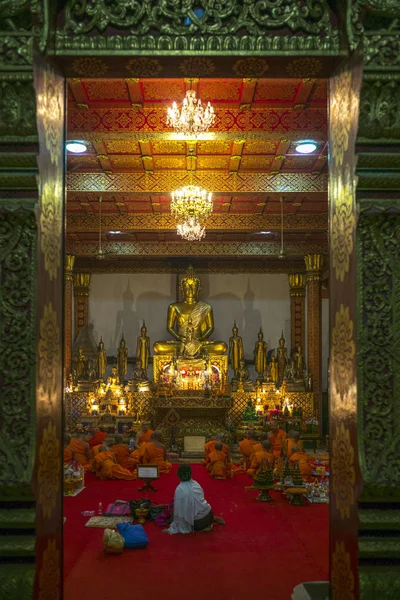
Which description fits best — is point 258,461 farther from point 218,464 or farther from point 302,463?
point 218,464

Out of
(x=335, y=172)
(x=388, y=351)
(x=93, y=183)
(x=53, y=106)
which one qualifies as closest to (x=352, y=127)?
(x=335, y=172)

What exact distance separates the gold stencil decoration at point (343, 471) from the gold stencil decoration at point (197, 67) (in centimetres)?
220

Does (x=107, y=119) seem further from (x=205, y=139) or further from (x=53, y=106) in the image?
(x=53, y=106)

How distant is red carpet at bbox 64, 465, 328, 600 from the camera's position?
5348 mm

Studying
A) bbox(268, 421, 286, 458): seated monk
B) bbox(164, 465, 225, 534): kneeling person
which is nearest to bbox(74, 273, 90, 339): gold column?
bbox(268, 421, 286, 458): seated monk

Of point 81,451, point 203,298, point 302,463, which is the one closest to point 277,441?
point 302,463

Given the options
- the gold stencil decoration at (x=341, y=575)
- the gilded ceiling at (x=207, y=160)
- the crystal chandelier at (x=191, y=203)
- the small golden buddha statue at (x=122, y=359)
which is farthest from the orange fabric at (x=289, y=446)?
the gold stencil decoration at (x=341, y=575)

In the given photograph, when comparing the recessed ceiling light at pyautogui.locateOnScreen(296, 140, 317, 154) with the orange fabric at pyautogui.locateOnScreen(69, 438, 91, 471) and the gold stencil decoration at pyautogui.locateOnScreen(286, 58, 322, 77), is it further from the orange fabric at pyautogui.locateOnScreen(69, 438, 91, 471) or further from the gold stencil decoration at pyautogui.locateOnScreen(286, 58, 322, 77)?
the orange fabric at pyautogui.locateOnScreen(69, 438, 91, 471)

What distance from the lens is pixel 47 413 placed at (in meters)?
3.70

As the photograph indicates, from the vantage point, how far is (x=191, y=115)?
730 cm

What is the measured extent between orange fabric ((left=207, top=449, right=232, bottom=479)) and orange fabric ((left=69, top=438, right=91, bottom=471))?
221 cm

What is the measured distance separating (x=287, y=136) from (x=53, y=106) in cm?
499

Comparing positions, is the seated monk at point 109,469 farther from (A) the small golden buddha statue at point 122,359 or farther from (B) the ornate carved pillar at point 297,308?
(B) the ornate carved pillar at point 297,308

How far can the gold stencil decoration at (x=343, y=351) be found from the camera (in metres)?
3.62
